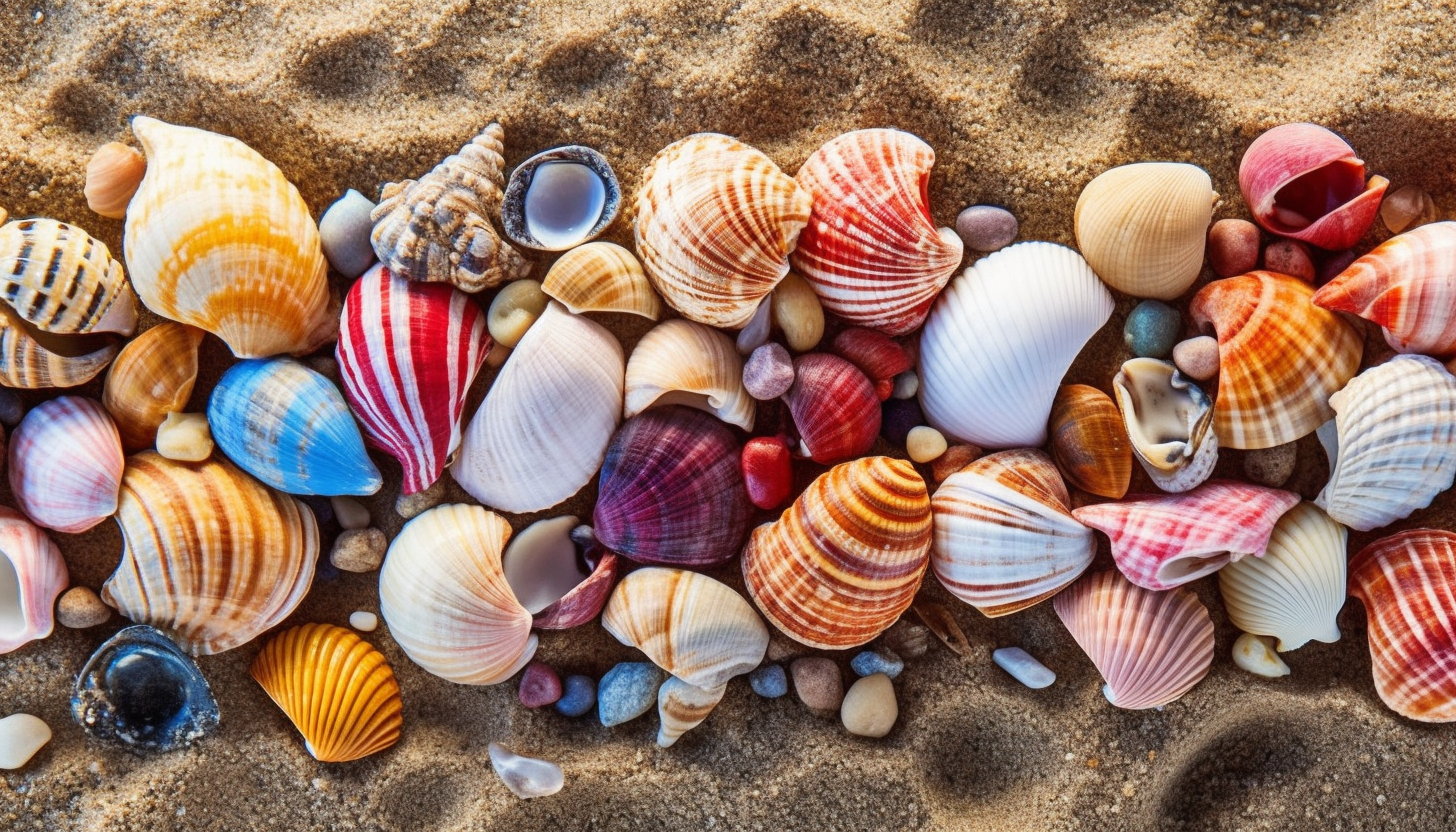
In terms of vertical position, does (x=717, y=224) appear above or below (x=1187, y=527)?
above

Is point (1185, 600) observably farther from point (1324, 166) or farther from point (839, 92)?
point (839, 92)

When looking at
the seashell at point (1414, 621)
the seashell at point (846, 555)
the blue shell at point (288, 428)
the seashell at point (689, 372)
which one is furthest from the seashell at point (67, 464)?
the seashell at point (1414, 621)

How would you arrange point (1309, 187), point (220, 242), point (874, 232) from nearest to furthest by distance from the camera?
point (220, 242)
point (874, 232)
point (1309, 187)

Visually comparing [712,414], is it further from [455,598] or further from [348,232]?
[348,232]

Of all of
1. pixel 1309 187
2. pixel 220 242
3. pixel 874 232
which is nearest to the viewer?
pixel 220 242

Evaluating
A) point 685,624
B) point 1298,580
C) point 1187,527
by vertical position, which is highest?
point 1187,527

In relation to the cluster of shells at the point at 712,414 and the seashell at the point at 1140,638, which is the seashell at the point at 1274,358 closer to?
the cluster of shells at the point at 712,414

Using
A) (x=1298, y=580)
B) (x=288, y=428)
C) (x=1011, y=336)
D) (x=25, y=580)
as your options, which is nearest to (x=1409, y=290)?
(x=1298, y=580)

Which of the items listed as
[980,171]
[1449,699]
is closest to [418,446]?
[980,171]
